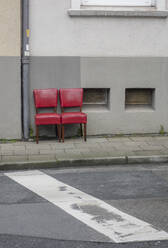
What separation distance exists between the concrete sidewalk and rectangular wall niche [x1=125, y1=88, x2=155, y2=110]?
0.84 metres

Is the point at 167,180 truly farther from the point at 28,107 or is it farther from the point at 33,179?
the point at 28,107

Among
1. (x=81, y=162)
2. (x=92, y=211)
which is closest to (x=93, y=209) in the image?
(x=92, y=211)

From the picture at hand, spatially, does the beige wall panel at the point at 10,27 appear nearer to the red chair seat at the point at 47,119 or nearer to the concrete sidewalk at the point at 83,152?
the red chair seat at the point at 47,119

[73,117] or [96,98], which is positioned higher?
[96,98]

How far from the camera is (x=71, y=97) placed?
974 cm

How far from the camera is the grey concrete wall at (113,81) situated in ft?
32.0

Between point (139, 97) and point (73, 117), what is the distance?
5.91ft

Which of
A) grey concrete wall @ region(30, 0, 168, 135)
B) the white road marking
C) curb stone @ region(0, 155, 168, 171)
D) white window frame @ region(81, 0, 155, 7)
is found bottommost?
the white road marking

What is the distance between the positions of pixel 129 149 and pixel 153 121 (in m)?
1.65

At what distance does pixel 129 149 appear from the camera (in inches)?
348

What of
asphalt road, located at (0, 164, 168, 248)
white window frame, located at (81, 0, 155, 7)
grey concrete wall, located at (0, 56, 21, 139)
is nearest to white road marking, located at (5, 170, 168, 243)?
asphalt road, located at (0, 164, 168, 248)

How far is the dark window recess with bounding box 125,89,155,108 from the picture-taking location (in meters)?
10.3

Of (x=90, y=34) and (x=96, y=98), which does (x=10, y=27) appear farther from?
(x=96, y=98)

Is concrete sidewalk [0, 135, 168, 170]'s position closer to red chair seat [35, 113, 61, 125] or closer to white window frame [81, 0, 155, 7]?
red chair seat [35, 113, 61, 125]
